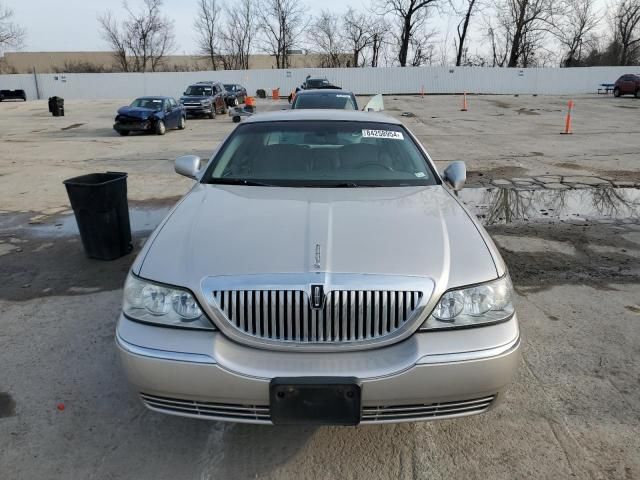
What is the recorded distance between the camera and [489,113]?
89.6 ft

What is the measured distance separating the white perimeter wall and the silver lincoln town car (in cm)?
4489

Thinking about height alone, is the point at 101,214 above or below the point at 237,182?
below

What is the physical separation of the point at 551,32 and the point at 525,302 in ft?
213

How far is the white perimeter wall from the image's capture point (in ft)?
147

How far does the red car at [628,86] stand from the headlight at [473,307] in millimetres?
41813

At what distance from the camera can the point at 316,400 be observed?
6.86ft

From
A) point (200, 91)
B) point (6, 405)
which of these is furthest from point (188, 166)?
point (200, 91)

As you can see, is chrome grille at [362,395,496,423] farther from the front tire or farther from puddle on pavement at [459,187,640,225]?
the front tire

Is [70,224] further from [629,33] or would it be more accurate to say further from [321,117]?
[629,33]

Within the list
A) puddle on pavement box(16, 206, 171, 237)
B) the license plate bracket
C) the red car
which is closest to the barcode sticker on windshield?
the license plate bracket

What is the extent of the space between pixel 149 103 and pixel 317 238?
19.7 meters

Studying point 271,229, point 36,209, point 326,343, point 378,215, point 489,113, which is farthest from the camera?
point 489,113

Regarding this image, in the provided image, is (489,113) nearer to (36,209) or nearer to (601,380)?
(36,209)

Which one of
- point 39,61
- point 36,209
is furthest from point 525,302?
point 39,61
